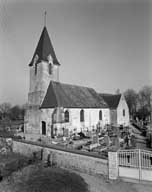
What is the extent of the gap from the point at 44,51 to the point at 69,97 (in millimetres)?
6495

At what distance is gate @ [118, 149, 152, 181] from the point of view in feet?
19.6

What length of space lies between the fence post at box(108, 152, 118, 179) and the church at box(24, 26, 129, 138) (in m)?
9.27

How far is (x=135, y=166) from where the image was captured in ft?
20.0

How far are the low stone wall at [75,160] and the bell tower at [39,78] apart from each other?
29.4ft

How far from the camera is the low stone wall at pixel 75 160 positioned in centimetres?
662

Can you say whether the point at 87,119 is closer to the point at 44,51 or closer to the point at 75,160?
the point at 44,51

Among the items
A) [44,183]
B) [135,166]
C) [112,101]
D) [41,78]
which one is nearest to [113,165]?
[135,166]

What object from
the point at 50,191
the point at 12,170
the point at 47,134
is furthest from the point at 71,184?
the point at 47,134

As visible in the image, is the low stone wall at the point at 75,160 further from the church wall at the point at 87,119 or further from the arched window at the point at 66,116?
the church wall at the point at 87,119

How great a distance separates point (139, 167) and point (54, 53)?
678 inches

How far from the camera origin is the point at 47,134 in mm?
16531

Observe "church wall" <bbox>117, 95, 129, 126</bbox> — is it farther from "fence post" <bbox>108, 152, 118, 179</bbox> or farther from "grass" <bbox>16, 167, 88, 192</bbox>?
"grass" <bbox>16, 167, 88, 192</bbox>

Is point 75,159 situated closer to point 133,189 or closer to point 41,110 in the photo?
point 133,189

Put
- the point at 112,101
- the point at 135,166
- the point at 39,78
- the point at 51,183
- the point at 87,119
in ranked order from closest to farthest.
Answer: the point at 51,183 < the point at 135,166 < the point at 39,78 < the point at 87,119 < the point at 112,101
